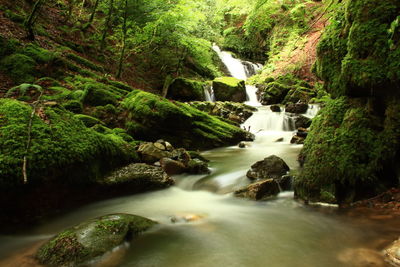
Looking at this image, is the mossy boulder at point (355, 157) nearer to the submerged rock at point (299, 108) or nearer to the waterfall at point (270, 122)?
the waterfall at point (270, 122)

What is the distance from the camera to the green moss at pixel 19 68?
7.97 metres

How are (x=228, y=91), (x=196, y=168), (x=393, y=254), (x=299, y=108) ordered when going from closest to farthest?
(x=393, y=254) → (x=196, y=168) → (x=299, y=108) → (x=228, y=91)

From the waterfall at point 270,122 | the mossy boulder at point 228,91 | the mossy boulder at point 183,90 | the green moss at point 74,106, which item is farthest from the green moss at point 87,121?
the mossy boulder at point 228,91

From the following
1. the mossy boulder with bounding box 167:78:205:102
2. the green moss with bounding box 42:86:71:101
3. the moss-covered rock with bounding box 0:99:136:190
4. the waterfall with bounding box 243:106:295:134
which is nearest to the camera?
the moss-covered rock with bounding box 0:99:136:190

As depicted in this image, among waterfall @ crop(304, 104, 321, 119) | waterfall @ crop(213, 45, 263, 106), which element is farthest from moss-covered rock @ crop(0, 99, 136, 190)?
waterfall @ crop(213, 45, 263, 106)

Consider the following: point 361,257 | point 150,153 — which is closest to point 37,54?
point 150,153

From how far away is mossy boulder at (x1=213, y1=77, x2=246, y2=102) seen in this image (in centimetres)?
1778

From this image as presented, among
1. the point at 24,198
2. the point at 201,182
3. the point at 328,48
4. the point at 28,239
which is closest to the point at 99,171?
the point at 24,198

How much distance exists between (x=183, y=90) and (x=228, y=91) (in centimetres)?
340

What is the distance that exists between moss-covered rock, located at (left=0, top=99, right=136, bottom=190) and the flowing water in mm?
693

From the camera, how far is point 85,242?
285cm

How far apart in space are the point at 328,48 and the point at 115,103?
663 cm

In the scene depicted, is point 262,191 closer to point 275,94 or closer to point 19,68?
point 19,68

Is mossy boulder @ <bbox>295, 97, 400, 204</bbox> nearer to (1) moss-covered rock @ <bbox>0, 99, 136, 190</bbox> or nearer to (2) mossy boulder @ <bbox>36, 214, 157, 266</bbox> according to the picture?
(2) mossy boulder @ <bbox>36, 214, 157, 266</bbox>
